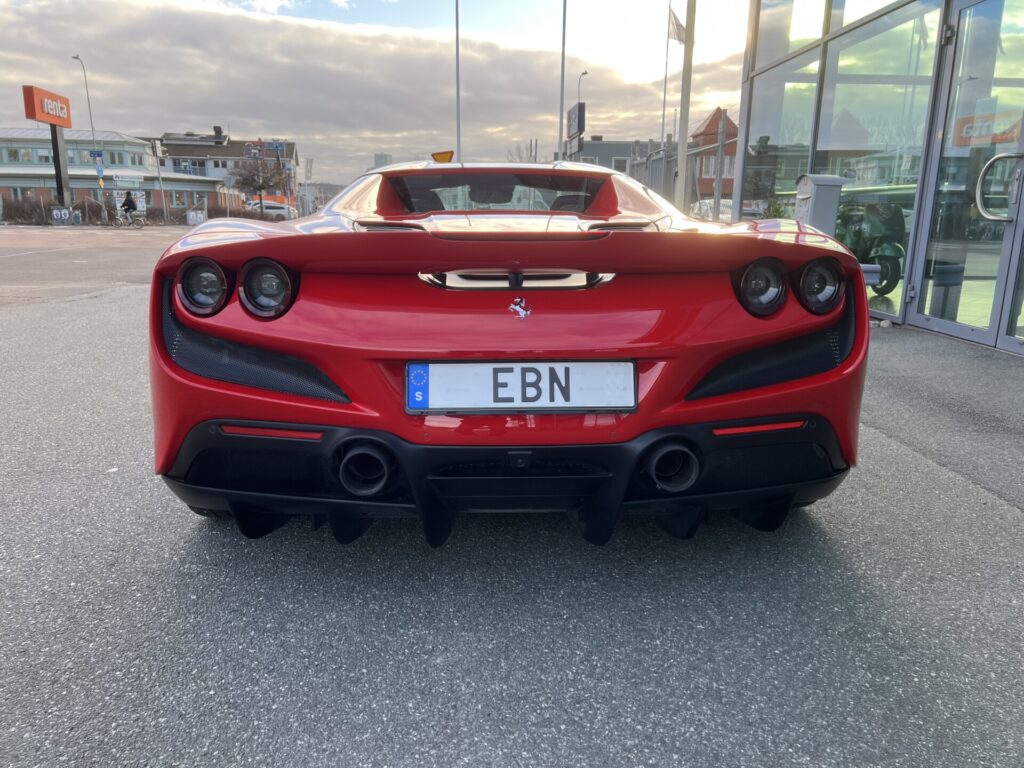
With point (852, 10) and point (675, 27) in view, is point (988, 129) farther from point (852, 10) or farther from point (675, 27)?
point (675, 27)

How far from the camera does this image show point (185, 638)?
1.92 metres

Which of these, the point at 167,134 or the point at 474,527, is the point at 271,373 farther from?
the point at 167,134

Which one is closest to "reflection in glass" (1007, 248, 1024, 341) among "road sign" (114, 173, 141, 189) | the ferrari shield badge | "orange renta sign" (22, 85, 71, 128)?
the ferrari shield badge

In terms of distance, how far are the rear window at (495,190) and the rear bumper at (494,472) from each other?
1.39m

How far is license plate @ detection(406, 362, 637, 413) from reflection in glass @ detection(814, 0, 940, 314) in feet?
21.5

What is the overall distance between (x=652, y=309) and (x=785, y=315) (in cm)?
36

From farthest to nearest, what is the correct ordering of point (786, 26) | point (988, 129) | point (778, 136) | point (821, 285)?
point (778, 136), point (786, 26), point (988, 129), point (821, 285)

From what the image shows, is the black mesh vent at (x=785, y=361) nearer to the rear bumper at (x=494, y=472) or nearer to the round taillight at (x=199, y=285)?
the rear bumper at (x=494, y=472)

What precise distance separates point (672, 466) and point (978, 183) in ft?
16.9

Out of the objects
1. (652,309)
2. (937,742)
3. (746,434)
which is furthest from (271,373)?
(937,742)

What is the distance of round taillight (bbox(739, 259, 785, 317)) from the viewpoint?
1.90m

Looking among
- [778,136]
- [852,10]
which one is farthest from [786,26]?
[852,10]

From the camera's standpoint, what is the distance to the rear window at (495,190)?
2992 mm

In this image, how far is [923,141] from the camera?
689 cm
